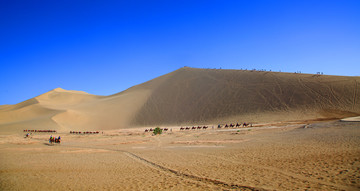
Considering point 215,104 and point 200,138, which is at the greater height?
point 215,104

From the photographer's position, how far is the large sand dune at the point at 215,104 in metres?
49.8

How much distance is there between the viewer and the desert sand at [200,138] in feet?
25.7

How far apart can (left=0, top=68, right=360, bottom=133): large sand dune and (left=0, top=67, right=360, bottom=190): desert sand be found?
306 mm

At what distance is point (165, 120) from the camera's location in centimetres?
6062

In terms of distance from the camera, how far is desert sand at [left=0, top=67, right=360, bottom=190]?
25.7ft

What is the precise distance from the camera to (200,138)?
23.6 meters

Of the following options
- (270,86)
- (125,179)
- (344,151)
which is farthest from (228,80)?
(125,179)

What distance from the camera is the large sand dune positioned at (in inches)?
1959

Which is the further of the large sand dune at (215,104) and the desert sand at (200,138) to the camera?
the large sand dune at (215,104)

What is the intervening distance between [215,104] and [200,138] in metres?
37.7

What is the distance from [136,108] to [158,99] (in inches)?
297

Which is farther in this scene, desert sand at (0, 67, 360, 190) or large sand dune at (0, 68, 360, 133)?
large sand dune at (0, 68, 360, 133)

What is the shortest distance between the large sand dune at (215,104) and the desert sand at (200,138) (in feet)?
1.00

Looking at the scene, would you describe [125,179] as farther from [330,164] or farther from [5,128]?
[5,128]
